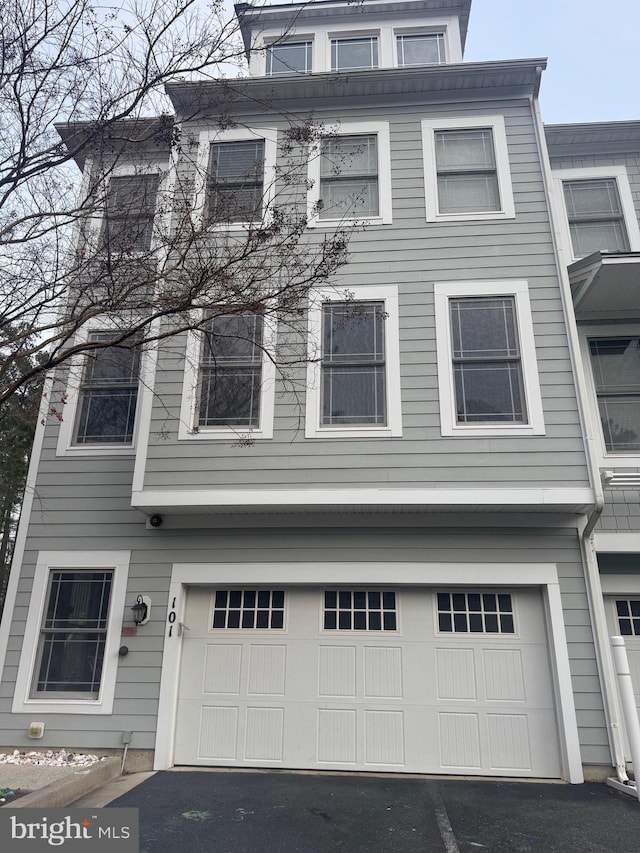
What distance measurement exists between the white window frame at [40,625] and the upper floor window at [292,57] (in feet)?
23.6

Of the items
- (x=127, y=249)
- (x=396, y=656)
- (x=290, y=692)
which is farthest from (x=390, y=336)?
(x=290, y=692)

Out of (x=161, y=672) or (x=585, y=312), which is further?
(x=585, y=312)

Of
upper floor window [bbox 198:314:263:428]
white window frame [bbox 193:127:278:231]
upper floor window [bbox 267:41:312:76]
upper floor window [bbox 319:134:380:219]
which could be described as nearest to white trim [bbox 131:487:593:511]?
upper floor window [bbox 198:314:263:428]

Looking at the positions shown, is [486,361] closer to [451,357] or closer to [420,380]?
[451,357]

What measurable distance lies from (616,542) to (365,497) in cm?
273

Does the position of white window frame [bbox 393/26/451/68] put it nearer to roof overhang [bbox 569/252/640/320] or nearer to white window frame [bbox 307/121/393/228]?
white window frame [bbox 307/121/393/228]

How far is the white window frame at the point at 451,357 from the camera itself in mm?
5762

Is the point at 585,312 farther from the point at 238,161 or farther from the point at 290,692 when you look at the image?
the point at 290,692

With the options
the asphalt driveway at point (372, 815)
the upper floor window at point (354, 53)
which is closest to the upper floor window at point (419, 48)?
the upper floor window at point (354, 53)

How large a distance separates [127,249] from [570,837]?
5512 millimetres

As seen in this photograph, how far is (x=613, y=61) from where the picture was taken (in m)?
6.23

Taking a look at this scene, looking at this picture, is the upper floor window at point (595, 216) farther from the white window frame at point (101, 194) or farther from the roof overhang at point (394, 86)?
the white window frame at point (101, 194)

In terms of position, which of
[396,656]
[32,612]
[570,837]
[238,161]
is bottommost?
[570,837]

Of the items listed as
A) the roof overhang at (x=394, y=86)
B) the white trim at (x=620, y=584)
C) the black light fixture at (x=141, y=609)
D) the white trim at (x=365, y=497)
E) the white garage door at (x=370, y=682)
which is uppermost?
the roof overhang at (x=394, y=86)
